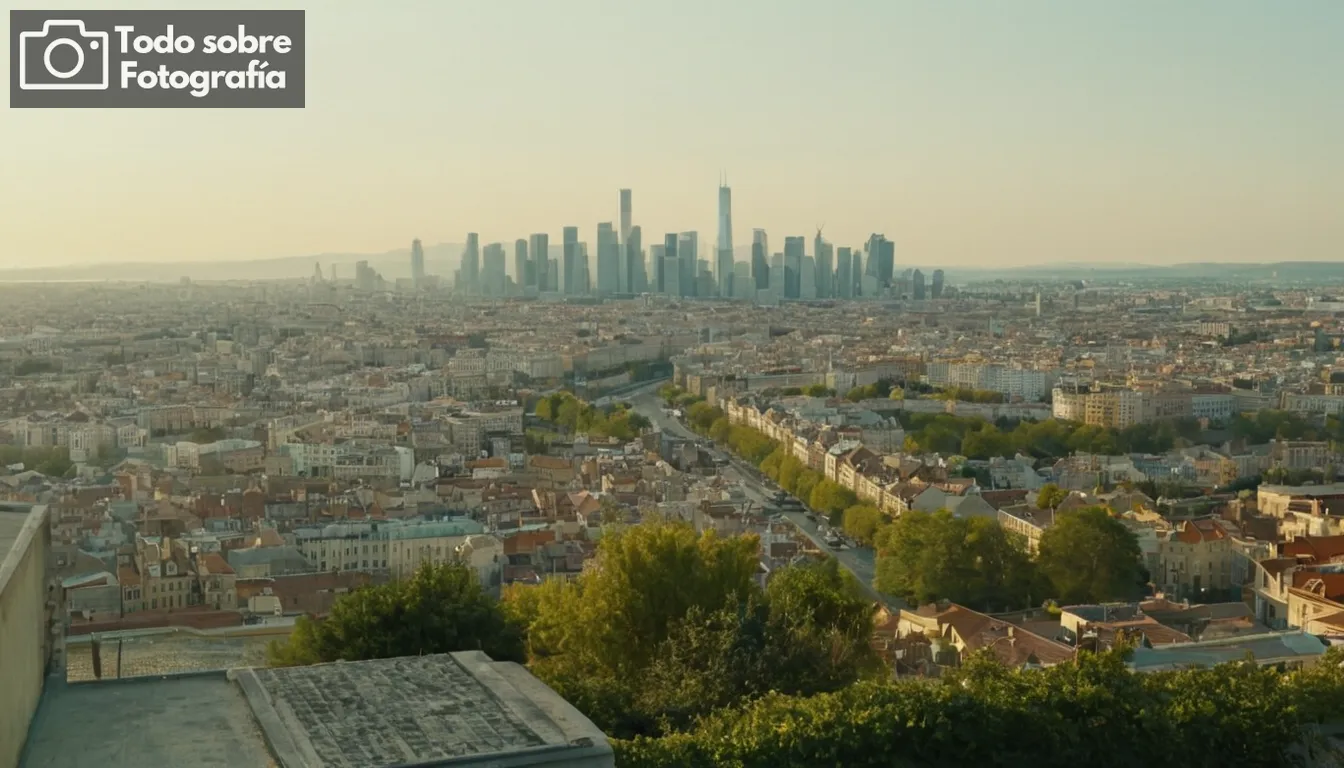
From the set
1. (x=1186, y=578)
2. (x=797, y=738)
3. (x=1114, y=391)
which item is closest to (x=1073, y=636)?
(x=1186, y=578)

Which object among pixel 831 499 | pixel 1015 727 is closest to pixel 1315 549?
pixel 831 499

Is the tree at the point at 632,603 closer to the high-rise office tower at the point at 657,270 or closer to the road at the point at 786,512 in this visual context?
the road at the point at 786,512

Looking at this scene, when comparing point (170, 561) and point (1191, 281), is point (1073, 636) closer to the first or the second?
point (170, 561)

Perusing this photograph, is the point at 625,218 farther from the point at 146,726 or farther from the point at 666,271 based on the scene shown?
the point at 146,726

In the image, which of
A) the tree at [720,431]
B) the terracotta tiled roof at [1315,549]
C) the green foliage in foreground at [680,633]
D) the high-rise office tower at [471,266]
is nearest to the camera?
the green foliage in foreground at [680,633]

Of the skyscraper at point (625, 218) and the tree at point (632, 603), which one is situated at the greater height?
the skyscraper at point (625, 218)

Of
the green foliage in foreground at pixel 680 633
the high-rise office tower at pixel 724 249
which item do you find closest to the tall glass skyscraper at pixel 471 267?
the high-rise office tower at pixel 724 249

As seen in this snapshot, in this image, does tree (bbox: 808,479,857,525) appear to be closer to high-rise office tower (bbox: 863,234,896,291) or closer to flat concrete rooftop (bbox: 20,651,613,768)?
flat concrete rooftop (bbox: 20,651,613,768)
